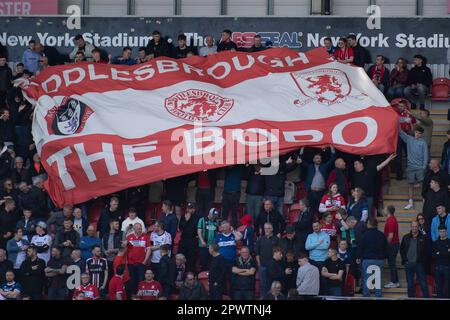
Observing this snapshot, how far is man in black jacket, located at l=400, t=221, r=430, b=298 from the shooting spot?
25.7m

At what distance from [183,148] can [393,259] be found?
4539 millimetres

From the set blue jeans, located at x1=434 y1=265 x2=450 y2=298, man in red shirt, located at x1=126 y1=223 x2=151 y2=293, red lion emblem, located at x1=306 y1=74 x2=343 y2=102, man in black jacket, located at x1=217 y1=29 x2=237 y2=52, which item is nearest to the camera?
blue jeans, located at x1=434 y1=265 x2=450 y2=298

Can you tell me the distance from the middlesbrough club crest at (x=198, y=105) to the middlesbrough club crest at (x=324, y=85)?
1.48 metres

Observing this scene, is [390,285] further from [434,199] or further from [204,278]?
[204,278]

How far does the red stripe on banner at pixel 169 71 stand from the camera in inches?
1158

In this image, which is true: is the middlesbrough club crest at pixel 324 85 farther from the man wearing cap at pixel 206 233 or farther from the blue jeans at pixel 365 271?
the blue jeans at pixel 365 271

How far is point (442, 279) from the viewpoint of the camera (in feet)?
83.6

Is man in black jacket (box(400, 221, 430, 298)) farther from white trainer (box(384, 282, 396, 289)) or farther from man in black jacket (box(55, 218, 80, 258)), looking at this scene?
man in black jacket (box(55, 218, 80, 258))

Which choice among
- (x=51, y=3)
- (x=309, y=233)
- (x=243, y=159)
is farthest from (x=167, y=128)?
(x=51, y=3)

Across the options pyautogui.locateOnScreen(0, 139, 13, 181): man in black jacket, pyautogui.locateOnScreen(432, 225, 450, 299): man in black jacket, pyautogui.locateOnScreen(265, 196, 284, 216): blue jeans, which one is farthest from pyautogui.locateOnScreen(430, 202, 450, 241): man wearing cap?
pyautogui.locateOnScreen(0, 139, 13, 181): man in black jacket

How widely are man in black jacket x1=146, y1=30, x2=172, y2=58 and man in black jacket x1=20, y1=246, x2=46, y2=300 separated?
6.45 m

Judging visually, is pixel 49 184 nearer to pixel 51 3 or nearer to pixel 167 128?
pixel 167 128

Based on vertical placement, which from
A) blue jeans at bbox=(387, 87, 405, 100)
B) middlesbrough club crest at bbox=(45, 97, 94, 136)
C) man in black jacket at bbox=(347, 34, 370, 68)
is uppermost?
man in black jacket at bbox=(347, 34, 370, 68)

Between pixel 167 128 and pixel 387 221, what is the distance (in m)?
4.67
